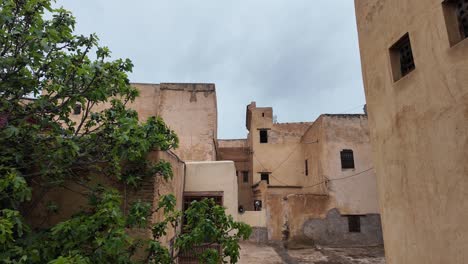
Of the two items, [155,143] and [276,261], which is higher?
[155,143]

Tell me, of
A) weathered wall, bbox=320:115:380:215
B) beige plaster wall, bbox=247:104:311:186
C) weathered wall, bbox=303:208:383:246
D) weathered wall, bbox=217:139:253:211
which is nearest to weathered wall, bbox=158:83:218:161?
weathered wall, bbox=303:208:383:246

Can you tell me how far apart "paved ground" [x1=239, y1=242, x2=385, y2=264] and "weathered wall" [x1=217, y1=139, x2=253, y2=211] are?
849cm

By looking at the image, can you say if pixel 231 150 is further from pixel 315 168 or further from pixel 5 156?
pixel 5 156

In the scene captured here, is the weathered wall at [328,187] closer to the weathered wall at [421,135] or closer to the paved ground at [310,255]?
the paved ground at [310,255]

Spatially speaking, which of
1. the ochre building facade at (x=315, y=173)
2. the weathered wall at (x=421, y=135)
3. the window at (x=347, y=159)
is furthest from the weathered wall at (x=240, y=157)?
the weathered wall at (x=421, y=135)

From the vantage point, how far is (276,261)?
1137cm

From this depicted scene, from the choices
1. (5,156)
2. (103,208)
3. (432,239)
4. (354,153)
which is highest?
(354,153)

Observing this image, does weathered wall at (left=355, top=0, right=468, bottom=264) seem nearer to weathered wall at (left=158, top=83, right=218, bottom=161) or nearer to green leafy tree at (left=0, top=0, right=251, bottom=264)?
green leafy tree at (left=0, top=0, right=251, bottom=264)

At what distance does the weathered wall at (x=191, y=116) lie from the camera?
14.5 m

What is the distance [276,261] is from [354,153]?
7917 millimetres

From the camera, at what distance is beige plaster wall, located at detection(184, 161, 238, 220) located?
29.2 ft

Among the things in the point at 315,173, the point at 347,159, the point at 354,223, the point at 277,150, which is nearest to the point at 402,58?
the point at 347,159

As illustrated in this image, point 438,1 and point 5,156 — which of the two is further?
point 438,1

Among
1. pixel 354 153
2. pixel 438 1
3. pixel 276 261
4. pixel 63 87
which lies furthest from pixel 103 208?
pixel 354 153
